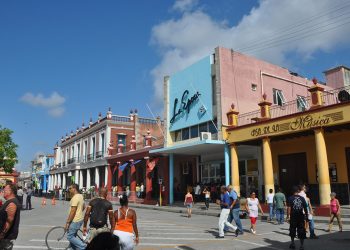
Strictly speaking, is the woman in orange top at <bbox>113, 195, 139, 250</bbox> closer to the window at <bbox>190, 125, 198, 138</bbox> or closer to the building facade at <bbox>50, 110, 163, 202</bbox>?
the window at <bbox>190, 125, 198, 138</bbox>

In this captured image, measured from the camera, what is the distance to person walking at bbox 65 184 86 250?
795 cm

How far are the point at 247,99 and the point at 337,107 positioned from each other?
29.9 ft

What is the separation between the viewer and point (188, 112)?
26.8 meters

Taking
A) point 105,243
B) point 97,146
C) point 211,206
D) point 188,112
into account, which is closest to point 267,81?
point 188,112

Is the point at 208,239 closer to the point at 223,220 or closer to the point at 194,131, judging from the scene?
the point at 223,220

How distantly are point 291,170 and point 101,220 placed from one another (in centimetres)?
1701

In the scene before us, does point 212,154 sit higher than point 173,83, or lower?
lower

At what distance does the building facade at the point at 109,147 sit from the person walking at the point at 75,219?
75.8ft

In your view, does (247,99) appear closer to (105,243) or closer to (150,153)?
(150,153)

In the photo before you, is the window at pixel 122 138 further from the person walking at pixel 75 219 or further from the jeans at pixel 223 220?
the person walking at pixel 75 219

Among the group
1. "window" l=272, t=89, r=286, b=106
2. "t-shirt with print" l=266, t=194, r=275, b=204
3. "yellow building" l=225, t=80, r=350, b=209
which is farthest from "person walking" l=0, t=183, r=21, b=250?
"window" l=272, t=89, r=286, b=106

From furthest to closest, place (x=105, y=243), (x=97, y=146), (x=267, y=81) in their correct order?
(x=97, y=146) → (x=267, y=81) → (x=105, y=243)

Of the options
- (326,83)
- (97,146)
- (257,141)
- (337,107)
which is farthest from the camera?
(97,146)

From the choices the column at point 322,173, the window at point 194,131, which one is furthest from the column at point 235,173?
the column at point 322,173
